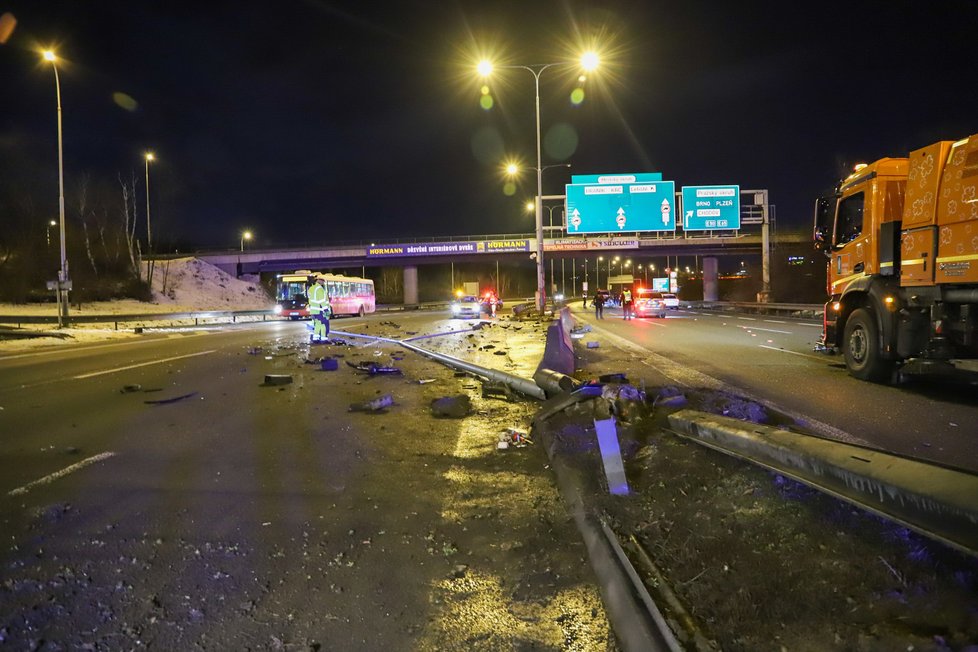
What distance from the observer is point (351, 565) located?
375cm

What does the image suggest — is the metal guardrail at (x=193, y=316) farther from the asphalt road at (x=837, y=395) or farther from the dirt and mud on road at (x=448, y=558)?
the dirt and mud on road at (x=448, y=558)

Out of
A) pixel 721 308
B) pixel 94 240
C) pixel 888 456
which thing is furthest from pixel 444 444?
pixel 94 240

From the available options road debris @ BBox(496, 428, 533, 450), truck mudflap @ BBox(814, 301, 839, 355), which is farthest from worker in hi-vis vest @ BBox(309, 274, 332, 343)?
truck mudflap @ BBox(814, 301, 839, 355)

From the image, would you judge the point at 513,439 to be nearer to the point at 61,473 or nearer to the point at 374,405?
the point at 374,405

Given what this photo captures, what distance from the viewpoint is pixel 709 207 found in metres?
39.8

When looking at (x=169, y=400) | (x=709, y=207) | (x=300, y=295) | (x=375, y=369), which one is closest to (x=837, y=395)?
(x=375, y=369)

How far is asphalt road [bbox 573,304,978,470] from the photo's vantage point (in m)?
6.27

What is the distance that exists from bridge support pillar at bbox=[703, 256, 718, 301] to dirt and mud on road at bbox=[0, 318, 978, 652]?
61.7 meters

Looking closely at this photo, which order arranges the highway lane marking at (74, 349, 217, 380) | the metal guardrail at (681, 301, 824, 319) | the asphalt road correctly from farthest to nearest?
the metal guardrail at (681, 301, 824, 319) → the highway lane marking at (74, 349, 217, 380) → the asphalt road

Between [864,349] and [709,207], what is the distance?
31.7 m

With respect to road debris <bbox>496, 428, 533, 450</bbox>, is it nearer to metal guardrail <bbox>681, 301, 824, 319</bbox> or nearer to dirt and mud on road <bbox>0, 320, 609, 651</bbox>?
dirt and mud on road <bbox>0, 320, 609, 651</bbox>

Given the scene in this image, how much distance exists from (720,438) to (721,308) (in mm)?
50475

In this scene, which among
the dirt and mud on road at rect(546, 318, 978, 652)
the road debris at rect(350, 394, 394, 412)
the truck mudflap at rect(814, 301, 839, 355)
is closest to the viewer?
the dirt and mud on road at rect(546, 318, 978, 652)

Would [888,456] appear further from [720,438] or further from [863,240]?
[863,240]
